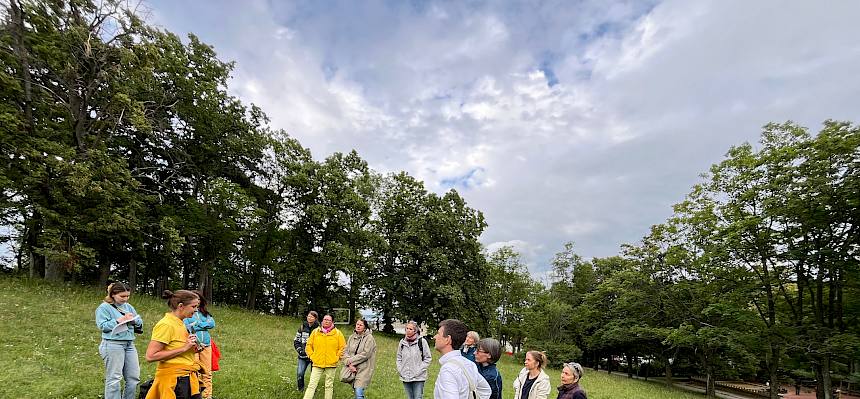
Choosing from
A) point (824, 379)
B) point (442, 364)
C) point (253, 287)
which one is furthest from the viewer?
point (253, 287)

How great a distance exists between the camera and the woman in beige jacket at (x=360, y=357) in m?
7.06

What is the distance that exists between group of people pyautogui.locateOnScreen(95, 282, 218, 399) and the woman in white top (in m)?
4.06

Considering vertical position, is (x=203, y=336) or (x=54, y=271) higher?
(x=203, y=336)

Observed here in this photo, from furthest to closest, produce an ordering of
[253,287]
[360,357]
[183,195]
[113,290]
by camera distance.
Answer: [253,287]
[183,195]
[360,357]
[113,290]

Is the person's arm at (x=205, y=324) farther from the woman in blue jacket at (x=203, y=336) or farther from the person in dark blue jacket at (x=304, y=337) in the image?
the person in dark blue jacket at (x=304, y=337)

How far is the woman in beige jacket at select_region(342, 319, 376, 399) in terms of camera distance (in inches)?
278

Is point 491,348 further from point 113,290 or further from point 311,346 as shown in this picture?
point 113,290

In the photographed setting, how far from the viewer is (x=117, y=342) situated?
5.66m

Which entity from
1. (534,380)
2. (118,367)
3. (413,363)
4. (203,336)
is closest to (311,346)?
(203,336)

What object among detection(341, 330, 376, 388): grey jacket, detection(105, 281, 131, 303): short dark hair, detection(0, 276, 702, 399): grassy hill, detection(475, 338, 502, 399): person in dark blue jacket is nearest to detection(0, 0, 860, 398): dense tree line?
detection(0, 276, 702, 399): grassy hill

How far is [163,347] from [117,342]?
2.43m

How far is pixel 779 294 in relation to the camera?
20438mm

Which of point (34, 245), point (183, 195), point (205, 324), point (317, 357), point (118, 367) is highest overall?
point (183, 195)

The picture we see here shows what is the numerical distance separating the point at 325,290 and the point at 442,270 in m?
9.37
